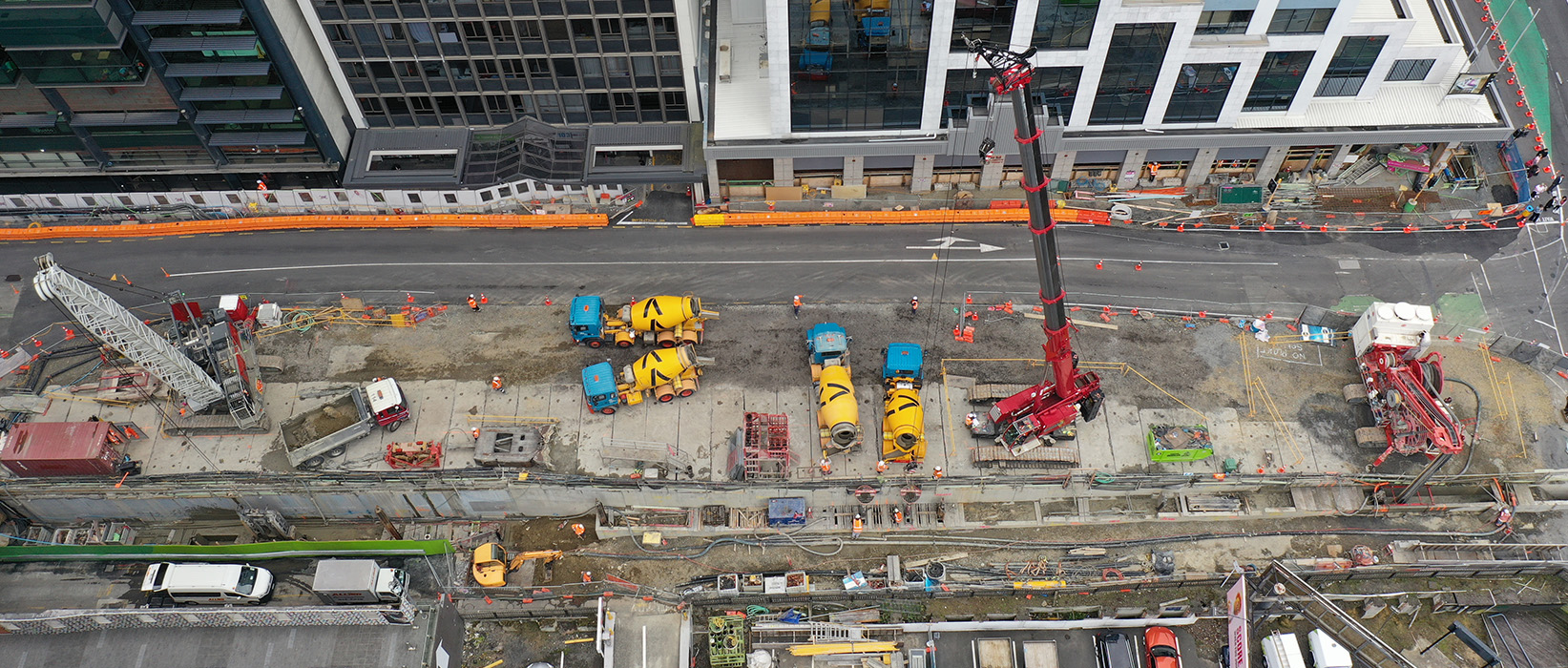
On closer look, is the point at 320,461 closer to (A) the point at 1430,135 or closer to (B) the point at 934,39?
(B) the point at 934,39

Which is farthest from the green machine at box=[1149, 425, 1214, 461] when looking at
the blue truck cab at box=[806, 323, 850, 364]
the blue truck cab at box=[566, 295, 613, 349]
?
the blue truck cab at box=[566, 295, 613, 349]

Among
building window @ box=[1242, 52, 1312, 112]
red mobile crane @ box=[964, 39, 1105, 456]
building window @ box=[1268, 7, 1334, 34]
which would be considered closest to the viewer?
red mobile crane @ box=[964, 39, 1105, 456]

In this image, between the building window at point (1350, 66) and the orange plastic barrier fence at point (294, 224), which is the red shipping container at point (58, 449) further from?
the building window at point (1350, 66)

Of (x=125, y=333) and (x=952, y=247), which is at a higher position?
(x=952, y=247)

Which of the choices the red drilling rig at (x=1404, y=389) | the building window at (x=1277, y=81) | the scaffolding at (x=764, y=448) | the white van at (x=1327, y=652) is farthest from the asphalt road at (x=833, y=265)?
the white van at (x=1327, y=652)

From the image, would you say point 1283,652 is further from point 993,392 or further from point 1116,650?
point 993,392

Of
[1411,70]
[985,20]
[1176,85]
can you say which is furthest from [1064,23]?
[1411,70]

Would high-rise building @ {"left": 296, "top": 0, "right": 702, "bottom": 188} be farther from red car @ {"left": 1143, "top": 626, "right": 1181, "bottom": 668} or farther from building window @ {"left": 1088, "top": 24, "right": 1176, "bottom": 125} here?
red car @ {"left": 1143, "top": 626, "right": 1181, "bottom": 668}
